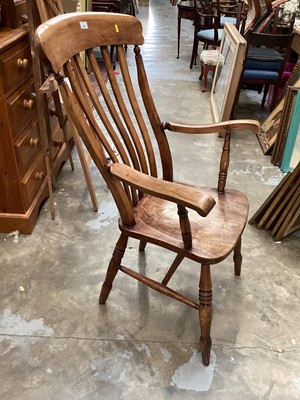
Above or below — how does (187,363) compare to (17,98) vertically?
below

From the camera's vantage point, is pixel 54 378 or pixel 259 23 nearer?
pixel 54 378

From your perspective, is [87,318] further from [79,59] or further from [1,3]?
[1,3]

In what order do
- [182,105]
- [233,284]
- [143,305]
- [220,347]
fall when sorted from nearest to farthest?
[220,347], [143,305], [233,284], [182,105]

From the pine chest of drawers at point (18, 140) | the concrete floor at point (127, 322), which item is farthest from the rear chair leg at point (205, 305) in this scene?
the pine chest of drawers at point (18, 140)

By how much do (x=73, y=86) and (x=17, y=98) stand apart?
66 cm

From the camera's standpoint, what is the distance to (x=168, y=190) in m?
0.96

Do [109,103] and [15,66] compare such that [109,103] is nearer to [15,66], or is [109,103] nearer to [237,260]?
[15,66]

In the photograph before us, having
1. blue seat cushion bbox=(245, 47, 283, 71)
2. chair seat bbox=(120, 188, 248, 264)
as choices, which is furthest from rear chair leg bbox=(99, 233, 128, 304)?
blue seat cushion bbox=(245, 47, 283, 71)

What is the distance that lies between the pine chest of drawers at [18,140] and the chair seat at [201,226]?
0.69 m

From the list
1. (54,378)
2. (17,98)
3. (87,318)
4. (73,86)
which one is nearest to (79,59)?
(73,86)

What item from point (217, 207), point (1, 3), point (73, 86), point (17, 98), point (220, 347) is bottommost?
point (220, 347)

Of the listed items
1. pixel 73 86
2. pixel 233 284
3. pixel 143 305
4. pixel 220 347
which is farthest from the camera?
pixel 233 284

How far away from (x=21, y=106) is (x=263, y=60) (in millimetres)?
2322

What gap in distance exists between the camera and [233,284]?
1.64m
